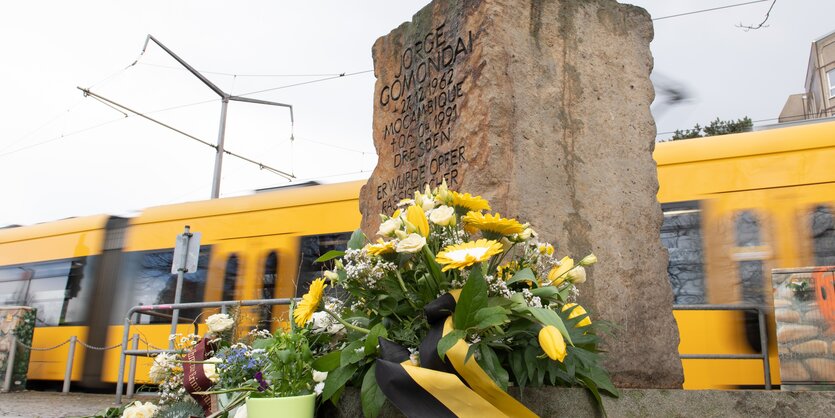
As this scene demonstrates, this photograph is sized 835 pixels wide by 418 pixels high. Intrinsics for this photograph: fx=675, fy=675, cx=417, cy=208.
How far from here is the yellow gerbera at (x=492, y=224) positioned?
8.14ft

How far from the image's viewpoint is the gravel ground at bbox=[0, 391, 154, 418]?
7.93 m

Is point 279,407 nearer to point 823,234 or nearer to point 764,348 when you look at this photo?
point 764,348

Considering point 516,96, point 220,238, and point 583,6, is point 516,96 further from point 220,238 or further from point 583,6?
point 220,238

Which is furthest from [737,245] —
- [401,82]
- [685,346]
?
[401,82]

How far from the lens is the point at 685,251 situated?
7.47m

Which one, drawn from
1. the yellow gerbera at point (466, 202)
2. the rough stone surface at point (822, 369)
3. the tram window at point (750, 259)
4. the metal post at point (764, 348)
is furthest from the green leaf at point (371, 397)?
the tram window at point (750, 259)

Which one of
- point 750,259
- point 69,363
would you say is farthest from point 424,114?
point 69,363

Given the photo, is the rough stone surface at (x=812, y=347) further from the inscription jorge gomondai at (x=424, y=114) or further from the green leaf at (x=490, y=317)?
the green leaf at (x=490, y=317)

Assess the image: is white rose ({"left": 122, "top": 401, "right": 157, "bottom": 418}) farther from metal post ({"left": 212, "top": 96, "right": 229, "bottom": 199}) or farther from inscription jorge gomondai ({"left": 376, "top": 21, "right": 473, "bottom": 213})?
metal post ({"left": 212, "top": 96, "right": 229, "bottom": 199})

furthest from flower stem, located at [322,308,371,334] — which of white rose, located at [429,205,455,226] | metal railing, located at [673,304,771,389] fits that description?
metal railing, located at [673,304,771,389]

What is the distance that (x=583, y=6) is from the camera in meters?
3.82

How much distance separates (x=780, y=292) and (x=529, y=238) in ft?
11.9

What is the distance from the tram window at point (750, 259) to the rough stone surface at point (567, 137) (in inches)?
161

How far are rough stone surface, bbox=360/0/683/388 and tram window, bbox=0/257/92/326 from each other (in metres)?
10.5
